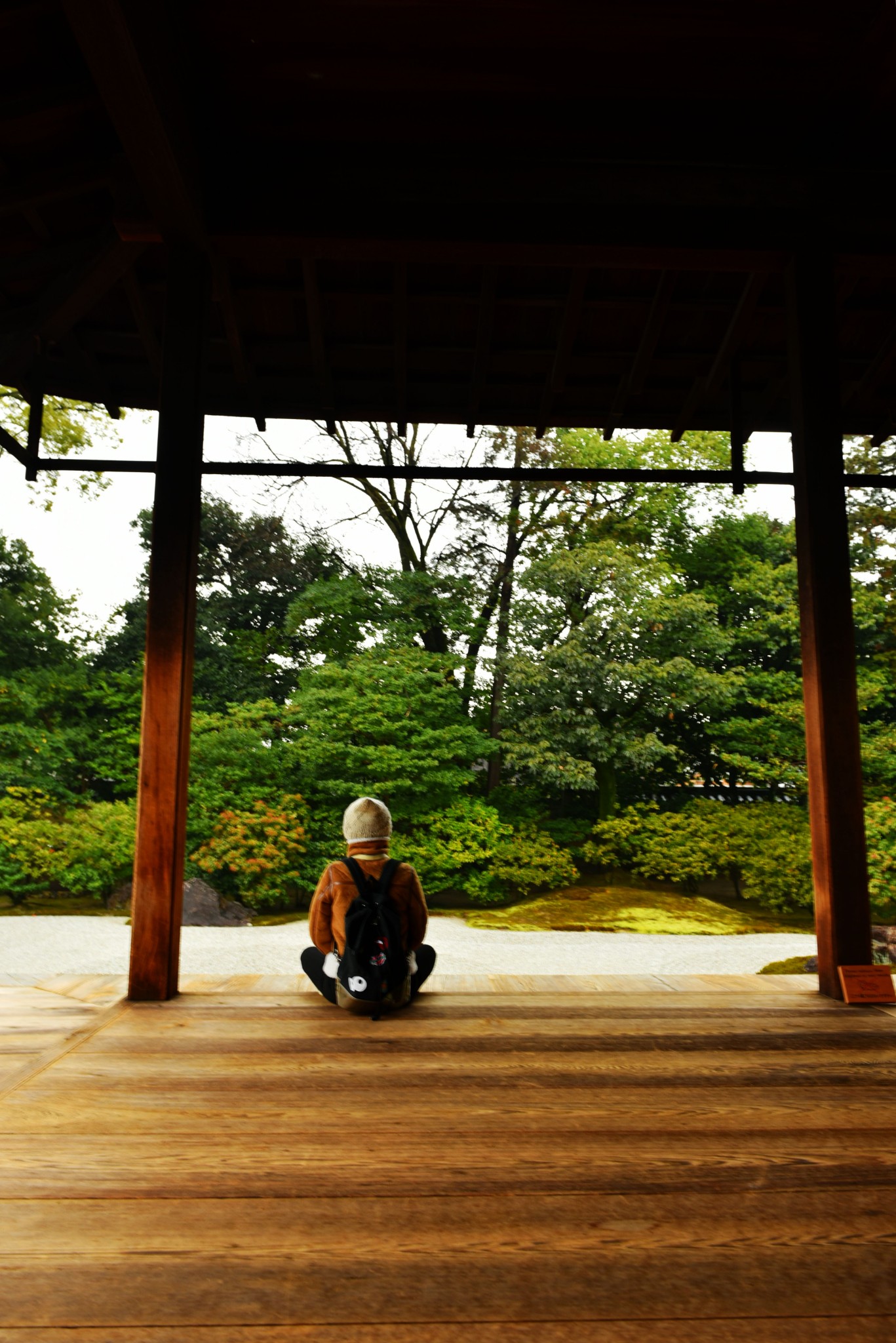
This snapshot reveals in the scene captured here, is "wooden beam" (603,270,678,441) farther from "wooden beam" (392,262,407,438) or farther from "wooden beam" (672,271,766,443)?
"wooden beam" (392,262,407,438)

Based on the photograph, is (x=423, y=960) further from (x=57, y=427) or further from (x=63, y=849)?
(x=57, y=427)

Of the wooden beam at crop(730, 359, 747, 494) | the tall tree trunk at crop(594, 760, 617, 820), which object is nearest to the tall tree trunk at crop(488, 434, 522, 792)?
the tall tree trunk at crop(594, 760, 617, 820)

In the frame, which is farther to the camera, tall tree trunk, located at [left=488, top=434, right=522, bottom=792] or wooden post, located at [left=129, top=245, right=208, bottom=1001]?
tall tree trunk, located at [left=488, top=434, right=522, bottom=792]

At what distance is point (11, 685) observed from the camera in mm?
9625

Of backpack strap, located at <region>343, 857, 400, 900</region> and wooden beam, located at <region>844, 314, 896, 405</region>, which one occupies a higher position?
wooden beam, located at <region>844, 314, 896, 405</region>

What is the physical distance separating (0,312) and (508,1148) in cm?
336

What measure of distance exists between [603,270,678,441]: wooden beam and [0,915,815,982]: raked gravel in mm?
4351

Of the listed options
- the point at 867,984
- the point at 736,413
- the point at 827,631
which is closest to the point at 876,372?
the point at 736,413

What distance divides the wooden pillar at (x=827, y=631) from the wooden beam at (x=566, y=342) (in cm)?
74

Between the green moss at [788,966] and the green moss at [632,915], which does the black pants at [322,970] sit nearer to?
the green moss at [788,966]

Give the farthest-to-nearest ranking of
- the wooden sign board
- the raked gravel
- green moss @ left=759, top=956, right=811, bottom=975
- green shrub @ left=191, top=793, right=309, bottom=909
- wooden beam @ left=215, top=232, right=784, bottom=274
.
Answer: green shrub @ left=191, top=793, right=309, bottom=909 < the raked gravel < green moss @ left=759, top=956, right=811, bottom=975 < wooden beam @ left=215, top=232, right=784, bottom=274 < the wooden sign board

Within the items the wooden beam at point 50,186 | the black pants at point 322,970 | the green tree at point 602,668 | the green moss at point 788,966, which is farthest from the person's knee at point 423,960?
the green tree at point 602,668

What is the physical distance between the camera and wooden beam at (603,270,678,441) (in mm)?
3203

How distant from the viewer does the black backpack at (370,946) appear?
2.39 meters
